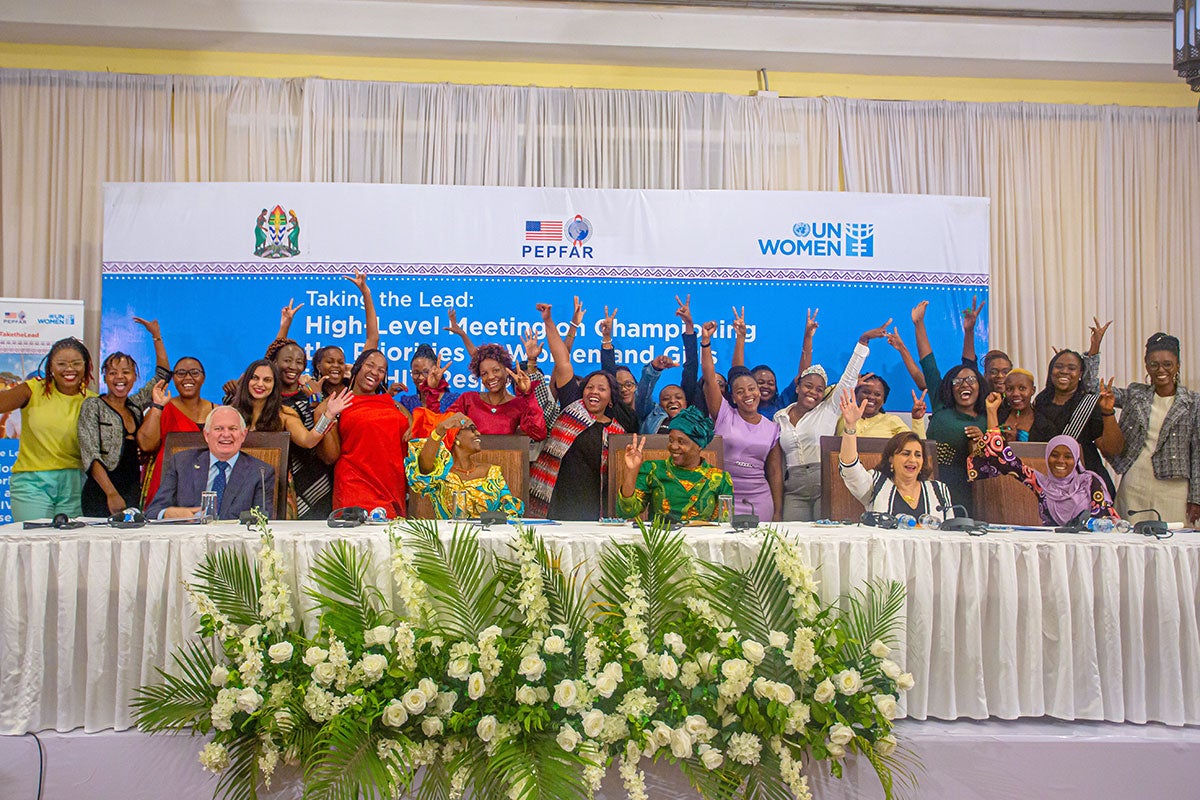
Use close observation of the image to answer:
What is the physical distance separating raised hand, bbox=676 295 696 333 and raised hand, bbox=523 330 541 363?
861 mm

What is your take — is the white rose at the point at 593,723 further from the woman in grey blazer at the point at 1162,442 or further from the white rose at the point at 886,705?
the woman in grey blazer at the point at 1162,442

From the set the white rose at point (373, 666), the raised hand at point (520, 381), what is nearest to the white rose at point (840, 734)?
the white rose at point (373, 666)

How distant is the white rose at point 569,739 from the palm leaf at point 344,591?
0.63m

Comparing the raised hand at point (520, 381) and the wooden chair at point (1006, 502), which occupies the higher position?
the raised hand at point (520, 381)

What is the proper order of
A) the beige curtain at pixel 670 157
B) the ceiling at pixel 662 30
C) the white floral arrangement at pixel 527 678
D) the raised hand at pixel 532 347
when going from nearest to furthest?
the white floral arrangement at pixel 527 678, the raised hand at pixel 532 347, the ceiling at pixel 662 30, the beige curtain at pixel 670 157

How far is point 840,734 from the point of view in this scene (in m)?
2.46

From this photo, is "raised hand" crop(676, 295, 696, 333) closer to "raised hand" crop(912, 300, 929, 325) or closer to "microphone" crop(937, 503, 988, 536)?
"raised hand" crop(912, 300, 929, 325)

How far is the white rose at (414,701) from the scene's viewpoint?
2447mm

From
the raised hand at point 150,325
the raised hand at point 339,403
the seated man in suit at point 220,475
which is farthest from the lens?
the raised hand at point 150,325

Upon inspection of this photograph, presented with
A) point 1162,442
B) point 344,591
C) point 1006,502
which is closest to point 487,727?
point 344,591

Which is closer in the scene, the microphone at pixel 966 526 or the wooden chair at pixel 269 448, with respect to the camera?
the microphone at pixel 966 526

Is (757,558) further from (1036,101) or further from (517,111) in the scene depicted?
(1036,101)

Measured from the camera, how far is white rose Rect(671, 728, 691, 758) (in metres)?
2.42

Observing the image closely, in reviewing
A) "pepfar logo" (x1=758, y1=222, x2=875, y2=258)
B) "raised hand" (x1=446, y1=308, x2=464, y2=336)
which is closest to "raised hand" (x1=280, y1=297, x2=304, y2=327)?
"raised hand" (x1=446, y1=308, x2=464, y2=336)
